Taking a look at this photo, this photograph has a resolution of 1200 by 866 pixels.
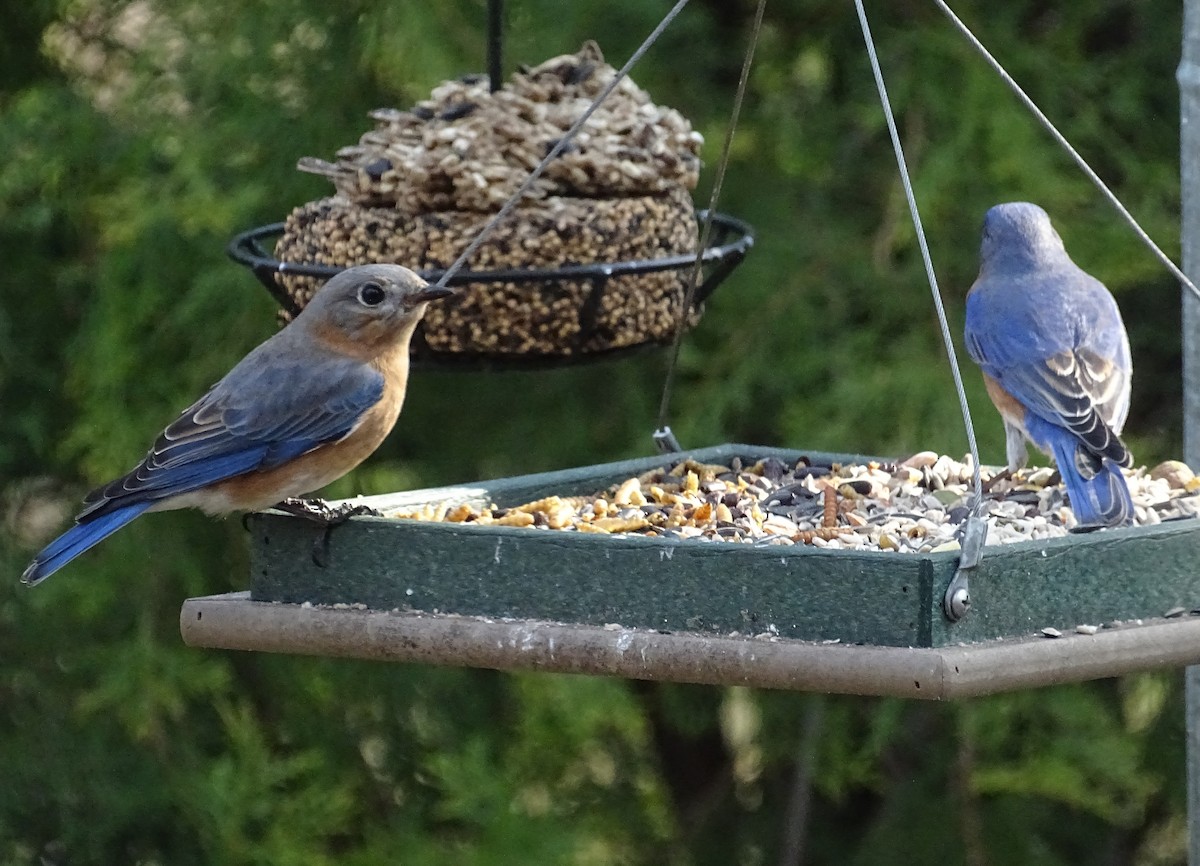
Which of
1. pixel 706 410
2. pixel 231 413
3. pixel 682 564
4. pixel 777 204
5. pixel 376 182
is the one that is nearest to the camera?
pixel 682 564

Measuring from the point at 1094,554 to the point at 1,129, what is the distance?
14.3 feet

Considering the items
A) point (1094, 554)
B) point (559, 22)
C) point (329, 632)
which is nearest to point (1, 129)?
point (559, 22)

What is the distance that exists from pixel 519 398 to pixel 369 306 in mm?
2333

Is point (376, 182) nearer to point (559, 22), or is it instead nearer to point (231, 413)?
point (231, 413)

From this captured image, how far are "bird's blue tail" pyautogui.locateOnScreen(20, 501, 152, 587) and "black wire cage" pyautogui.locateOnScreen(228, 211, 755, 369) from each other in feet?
2.42

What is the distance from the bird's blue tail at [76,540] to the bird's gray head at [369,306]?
2.05 feet

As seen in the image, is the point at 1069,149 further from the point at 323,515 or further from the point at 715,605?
the point at 323,515

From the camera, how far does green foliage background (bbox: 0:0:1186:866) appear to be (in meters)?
6.18

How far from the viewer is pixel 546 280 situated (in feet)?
14.5

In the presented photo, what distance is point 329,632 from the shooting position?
3.75 m

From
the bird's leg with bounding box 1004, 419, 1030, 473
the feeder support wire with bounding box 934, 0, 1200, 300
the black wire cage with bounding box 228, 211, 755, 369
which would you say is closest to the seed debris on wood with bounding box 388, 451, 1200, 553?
the bird's leg with bounding box 1004, 419, 1030, 473

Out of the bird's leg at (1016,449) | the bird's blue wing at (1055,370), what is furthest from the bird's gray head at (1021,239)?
the bird's leg at (1016,449)

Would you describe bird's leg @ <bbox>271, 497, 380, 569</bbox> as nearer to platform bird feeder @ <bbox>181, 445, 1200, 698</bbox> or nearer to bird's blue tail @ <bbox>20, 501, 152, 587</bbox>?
platform bird feeder @ <bbox>181, 445, 1200, 698</bbox>

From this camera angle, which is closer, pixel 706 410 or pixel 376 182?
pixel 376 182
